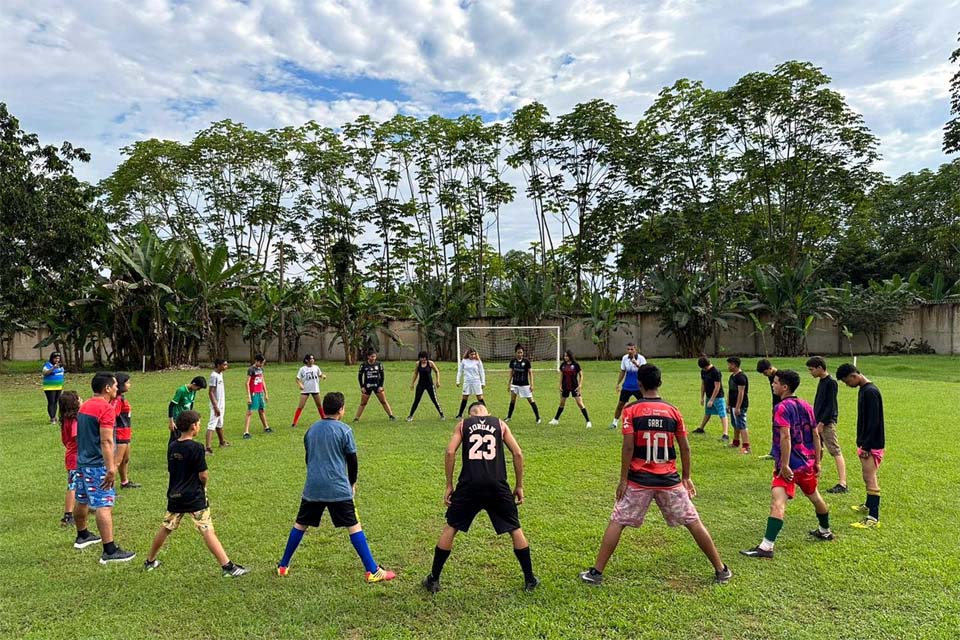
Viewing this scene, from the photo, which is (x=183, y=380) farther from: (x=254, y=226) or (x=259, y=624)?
(x=259, y=624)

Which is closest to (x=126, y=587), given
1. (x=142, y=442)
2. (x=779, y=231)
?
(x=142, y=442)

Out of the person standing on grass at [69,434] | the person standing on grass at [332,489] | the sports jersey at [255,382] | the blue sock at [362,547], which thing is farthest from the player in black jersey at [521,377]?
the person standing on grass at [69,434]

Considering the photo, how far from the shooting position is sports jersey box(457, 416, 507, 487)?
4793 millimetres

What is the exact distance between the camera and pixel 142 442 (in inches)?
431

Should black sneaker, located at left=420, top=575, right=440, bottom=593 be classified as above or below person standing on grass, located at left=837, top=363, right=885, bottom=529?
below

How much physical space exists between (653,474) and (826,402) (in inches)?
140

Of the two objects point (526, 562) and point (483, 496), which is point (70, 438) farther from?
point (526, 562)

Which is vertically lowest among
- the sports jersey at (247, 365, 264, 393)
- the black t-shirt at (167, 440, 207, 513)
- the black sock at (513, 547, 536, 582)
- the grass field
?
the grass field

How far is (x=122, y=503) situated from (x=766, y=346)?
1232 inches

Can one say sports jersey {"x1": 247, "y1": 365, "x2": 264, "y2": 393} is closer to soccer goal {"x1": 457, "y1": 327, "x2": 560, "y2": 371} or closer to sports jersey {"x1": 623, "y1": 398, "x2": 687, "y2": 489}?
sports jersey {"x1": 623, "y1": 398, "x2": 687, "y2": 489}

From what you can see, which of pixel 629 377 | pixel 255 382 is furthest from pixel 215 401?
pixel 629 377

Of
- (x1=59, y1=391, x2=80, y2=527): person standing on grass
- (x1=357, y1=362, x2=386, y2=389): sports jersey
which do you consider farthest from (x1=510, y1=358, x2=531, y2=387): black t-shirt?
(x1=59, y1=391, x2=80, y2=527): person standing on grass

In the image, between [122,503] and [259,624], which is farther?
[122,503]

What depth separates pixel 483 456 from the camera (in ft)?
15.8
